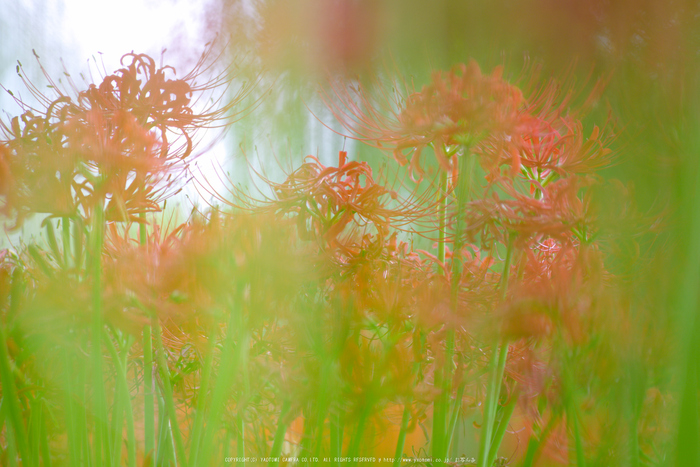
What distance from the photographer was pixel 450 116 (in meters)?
0.32

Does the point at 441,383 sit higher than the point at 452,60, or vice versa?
the point at 452,60

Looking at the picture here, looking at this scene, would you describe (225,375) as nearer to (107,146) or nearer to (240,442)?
(240,442)

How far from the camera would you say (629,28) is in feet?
1.05

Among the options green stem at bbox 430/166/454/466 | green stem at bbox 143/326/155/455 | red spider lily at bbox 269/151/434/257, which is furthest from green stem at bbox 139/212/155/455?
green stem at bbox 430/166/454/466

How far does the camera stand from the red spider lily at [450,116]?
0.32 meters

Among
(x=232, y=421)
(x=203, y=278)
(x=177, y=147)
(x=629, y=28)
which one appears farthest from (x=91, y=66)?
(x=629, y=28)

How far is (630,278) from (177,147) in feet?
1.20

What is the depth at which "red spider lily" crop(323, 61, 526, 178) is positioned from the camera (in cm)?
32

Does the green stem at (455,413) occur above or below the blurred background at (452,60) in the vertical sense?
below

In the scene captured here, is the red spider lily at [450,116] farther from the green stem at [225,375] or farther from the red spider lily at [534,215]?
the green stem at [225,375]

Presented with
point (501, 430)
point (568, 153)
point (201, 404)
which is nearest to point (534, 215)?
point (568, 153)

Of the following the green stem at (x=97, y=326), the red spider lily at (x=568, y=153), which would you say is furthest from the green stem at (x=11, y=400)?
the red spider lily at (x=568, y=153)

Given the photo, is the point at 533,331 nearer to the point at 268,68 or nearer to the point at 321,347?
the point at 321,347

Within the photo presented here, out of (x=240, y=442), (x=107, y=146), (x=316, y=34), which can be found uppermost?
(x=316, y=34)
